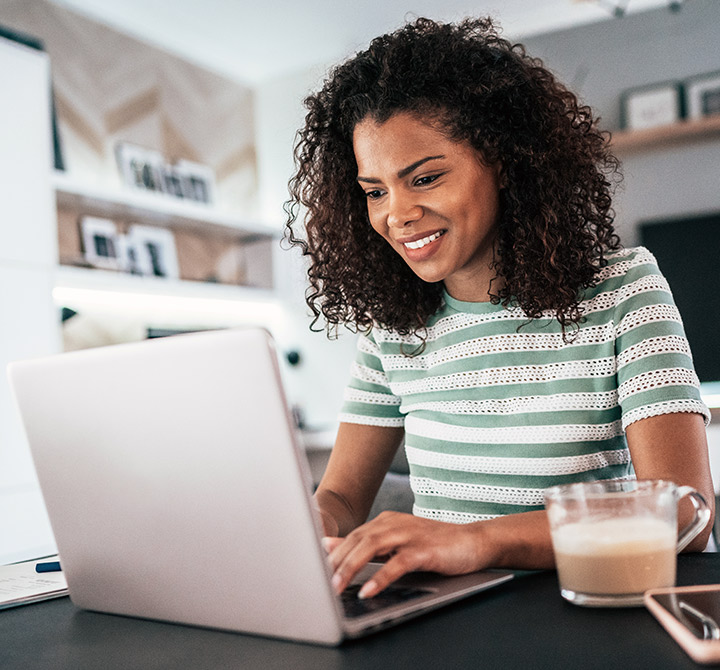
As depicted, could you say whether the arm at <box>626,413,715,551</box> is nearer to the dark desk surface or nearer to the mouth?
the dark desk surface

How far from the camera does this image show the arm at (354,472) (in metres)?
1.28

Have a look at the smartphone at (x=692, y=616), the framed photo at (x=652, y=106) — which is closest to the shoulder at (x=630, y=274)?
the smartphone at (x=692, y=616)

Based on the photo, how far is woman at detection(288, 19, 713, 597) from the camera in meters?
1.20

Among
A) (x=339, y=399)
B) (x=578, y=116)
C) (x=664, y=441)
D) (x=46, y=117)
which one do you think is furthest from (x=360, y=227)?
(x=339, y=399)

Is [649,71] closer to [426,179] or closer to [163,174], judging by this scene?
[163,174]

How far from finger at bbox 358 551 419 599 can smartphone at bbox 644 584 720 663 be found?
210mm

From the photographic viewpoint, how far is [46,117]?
9.80 feet

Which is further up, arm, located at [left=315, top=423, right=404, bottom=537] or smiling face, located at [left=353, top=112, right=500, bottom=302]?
smiling face, located at [left=353, top=112, right=500, bottom=302]

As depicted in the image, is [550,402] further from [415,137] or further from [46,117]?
[46,117]

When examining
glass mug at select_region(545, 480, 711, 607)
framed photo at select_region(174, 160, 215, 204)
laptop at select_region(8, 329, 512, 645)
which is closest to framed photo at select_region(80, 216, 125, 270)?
framed photo at select_region(174, 160, 215, 204)

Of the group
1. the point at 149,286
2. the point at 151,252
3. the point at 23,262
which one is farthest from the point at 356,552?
the point at 151,252

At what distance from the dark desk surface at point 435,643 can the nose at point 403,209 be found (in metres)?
0.60

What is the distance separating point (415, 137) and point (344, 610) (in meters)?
0.76

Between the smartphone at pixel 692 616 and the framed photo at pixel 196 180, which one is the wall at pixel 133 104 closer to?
the framed photo at pixel 196 180
